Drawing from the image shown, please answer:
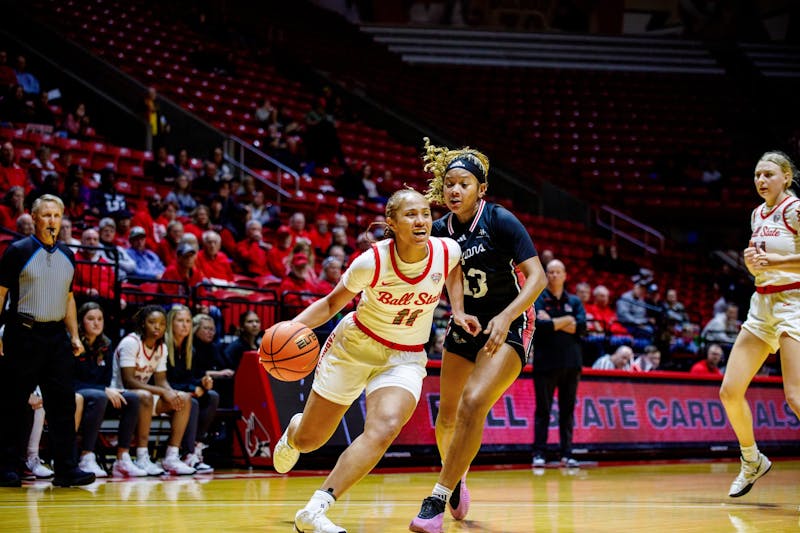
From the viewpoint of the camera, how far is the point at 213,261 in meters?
12.5

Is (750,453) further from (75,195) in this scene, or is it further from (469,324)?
(75,195)

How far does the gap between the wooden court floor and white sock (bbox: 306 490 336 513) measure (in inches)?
21.5

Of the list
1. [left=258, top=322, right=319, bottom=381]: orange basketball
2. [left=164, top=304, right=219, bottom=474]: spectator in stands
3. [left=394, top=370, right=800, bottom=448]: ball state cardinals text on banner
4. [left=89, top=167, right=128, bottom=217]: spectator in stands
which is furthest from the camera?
[left=89, top=167, right=128, bottom=217]: spectator in stands

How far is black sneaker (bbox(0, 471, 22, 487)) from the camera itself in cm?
717

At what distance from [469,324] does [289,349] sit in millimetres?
1004

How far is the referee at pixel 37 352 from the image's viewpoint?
7180mm

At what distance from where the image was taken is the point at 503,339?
210 inches

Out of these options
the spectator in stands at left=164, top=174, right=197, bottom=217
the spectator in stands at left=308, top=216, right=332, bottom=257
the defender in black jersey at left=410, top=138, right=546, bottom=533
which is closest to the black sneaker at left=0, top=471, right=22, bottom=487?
the defender in black jersey at left=410, top=138, right=546, bottom=533

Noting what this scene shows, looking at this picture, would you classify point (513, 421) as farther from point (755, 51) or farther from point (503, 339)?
point (755, 51)

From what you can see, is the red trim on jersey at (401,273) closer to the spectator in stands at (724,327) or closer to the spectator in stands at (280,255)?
the spectator in stands at (280,255)

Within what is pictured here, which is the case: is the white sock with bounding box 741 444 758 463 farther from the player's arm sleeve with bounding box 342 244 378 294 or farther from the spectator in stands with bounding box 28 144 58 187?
the spectator in stands with bounding box 28 144 58 187

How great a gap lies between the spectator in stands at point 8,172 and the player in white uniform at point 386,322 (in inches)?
335

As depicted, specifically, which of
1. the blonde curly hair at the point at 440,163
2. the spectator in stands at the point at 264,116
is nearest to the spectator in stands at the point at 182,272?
the blonde curly hair at the point at 440,163

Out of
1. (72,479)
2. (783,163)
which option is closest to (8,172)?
(72,479)
